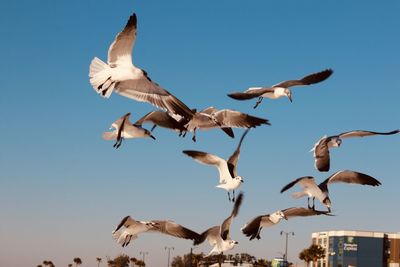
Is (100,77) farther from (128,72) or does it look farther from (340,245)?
(340,245)

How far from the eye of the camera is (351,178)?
18625 mm

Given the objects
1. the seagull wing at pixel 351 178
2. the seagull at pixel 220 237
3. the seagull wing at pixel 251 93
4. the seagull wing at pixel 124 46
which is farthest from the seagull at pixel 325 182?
the seagull wing at pixel 124 46

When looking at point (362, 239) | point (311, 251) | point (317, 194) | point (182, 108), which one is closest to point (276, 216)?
point (317, 194)

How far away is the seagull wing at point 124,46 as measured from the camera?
13961mm

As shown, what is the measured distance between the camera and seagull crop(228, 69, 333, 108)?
56.2 ft

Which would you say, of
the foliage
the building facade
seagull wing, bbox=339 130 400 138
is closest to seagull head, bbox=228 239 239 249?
seagull wing, bbox=339 130 400 138

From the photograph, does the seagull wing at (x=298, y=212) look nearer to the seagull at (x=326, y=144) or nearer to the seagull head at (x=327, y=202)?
the seagull head at (x=327, y=202)

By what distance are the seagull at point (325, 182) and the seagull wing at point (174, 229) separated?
92.2 inches

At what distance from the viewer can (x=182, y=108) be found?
44.3ft

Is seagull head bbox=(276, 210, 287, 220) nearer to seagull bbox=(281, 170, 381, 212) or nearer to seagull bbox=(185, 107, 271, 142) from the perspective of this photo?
seagull bbox=(281, 170, 381, 212)

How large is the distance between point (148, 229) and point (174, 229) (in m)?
0.58

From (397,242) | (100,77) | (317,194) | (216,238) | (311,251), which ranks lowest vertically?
(216,238)

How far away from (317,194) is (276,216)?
1055mm

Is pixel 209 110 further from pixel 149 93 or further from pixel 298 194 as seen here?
pixel 149 93
